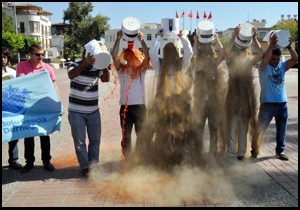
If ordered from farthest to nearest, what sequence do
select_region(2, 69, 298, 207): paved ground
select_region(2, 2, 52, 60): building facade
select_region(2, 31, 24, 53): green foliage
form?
select_region(2, 2, 52, 60): building facade
select_region(2, 31, 24, 53): green foliage
select_region(2, 69, 298, 207): paved ground

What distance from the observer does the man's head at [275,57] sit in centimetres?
498

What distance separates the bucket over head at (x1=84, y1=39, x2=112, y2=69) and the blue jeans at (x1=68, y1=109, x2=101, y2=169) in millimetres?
687

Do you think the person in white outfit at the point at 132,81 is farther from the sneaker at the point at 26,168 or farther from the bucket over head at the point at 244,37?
the sneaker at the point at 26,168

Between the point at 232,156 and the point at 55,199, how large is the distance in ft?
8.55

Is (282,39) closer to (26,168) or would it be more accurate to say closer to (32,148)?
(32,148)

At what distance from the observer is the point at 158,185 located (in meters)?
4.14

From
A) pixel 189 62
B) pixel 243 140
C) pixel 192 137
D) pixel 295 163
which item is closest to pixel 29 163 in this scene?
pixel 192 137

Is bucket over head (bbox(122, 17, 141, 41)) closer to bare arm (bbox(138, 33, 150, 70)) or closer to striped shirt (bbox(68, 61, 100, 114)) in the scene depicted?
bare arm (bbox(138, 33, 150, 70))

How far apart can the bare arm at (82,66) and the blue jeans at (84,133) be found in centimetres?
52

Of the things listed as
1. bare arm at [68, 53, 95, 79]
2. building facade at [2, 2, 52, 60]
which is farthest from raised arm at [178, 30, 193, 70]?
building facade at [2, 2, 52, 60]

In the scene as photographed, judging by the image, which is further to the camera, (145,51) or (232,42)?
(232,42)

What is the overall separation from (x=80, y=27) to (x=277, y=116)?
206 feet

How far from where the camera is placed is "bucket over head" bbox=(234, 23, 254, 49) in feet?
15.5

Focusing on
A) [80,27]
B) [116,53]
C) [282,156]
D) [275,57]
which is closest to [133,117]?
[116,53]
